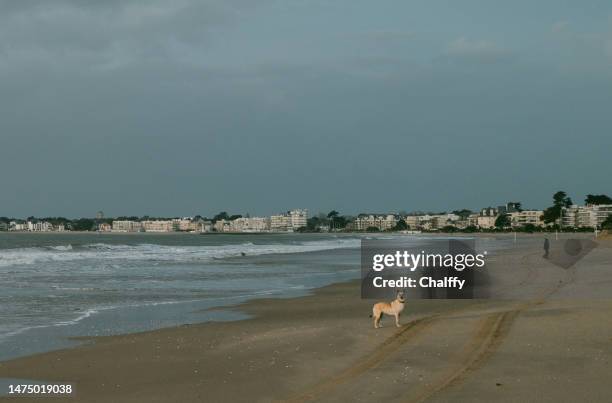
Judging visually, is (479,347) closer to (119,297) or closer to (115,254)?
(119,297)

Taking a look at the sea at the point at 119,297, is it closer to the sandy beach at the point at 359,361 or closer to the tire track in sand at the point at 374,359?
the sandy beach at the point at 359,361

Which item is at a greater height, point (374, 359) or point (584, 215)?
point (584, 215)

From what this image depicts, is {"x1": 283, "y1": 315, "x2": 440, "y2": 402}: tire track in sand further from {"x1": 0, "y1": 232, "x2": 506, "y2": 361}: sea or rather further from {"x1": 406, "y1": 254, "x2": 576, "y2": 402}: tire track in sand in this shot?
{"x1": 0, "y1": 232, "x2": 506, "y2": 361}: sea

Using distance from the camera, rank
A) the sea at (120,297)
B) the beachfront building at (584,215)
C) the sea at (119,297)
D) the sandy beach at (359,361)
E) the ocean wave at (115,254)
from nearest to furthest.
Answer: the sandy beach at (359,361) → the sea at (120,297) → the sea at (119,297) → the ocean wave at (115,254) → the beachfront building at (584,215)

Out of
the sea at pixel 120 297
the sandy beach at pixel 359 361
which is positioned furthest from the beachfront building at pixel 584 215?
the sandy beach at pixel 359 361

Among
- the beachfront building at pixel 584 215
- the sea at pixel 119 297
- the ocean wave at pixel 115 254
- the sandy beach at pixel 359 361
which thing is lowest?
the ocean wave at pixel 115 254

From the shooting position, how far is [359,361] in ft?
29.6

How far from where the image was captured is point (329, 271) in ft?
105

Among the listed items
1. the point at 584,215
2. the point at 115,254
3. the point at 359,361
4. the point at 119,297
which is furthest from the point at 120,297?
the point at 584,215

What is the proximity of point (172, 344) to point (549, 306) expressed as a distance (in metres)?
6.88

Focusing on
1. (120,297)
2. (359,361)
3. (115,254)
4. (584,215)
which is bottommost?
(115,254)

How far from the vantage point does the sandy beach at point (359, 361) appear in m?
7.54

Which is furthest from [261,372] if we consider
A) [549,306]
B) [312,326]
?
[549,306]

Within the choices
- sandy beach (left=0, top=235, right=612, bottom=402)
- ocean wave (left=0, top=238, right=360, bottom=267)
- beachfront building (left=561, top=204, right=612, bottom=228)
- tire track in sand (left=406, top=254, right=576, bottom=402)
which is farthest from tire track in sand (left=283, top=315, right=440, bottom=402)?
beachfront building (left=561, top=204, right=612, bottom=228)
